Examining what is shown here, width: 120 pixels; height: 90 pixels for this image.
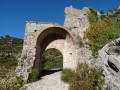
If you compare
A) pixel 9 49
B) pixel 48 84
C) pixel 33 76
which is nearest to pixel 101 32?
pixel 48 84

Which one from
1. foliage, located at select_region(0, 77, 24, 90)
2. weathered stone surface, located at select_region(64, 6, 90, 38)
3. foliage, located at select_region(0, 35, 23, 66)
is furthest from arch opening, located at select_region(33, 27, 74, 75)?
foliage, located at select_region(0, 35, 23, 66)

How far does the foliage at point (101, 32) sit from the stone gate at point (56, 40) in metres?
0.92

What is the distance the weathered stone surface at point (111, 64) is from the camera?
14.0 meters

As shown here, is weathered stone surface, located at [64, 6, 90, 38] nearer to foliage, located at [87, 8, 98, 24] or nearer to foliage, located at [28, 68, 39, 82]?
foliage, located at [87, 8, 98, 24]

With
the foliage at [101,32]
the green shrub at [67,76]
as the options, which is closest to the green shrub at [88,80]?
the green shrub at [67,76]

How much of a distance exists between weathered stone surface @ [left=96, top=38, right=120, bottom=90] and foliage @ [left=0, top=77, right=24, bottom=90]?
6652 millimetres

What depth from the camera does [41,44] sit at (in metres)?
23.7

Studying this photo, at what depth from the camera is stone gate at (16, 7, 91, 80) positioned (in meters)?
21.1

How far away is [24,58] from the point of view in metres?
21.0

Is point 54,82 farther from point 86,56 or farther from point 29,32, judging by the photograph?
point 29,32

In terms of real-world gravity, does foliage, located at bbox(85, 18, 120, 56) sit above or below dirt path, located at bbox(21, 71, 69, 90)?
above

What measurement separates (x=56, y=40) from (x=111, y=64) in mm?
10517

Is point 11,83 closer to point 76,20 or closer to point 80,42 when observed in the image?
point 80,42

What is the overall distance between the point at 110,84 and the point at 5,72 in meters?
8.80
